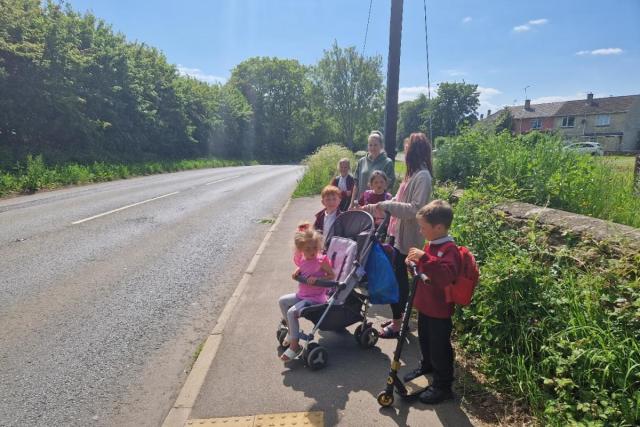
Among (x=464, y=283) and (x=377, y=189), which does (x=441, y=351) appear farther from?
(x=377, y=189)

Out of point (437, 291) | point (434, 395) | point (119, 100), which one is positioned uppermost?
point (119, 100)

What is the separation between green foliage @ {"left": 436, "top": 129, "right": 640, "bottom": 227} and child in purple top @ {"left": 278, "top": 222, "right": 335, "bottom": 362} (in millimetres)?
2821

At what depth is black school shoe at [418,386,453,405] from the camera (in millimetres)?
3094

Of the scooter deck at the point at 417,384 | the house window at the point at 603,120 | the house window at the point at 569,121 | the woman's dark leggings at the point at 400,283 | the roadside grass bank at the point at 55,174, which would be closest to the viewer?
the scooter deck at the point at 417,384

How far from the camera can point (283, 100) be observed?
2837 inches

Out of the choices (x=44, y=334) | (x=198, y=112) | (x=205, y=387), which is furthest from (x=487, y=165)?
(x=198, y=112)

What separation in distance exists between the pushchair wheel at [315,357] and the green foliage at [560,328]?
1.35 m

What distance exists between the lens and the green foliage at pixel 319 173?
15.6 meters

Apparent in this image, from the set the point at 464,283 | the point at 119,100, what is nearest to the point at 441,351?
the point at 464,283

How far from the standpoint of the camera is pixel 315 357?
363 centimetres

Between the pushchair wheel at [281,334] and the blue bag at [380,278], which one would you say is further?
the pushchair wheel at [281,334]

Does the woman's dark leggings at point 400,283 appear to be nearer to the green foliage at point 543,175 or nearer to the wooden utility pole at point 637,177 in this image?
the green foliage at point 543,175

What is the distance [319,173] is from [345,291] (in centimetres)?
1302

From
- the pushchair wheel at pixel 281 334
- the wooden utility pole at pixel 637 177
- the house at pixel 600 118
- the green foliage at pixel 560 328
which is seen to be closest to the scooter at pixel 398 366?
the green foliage at pixel 560 328
